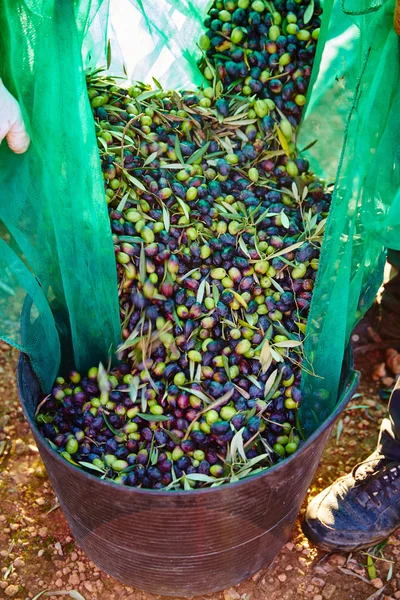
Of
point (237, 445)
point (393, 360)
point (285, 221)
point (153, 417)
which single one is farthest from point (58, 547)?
point (393, 360)

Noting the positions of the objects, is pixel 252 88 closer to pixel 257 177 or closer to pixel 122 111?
pixel 257 177

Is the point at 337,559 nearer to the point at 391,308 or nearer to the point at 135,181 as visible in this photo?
the point at 391,308

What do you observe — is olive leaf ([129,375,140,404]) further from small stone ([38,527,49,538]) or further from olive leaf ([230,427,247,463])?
small stone ([38,527,49,538])

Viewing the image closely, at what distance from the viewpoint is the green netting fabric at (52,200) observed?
5.11ft

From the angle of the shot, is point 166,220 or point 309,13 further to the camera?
point 309,13

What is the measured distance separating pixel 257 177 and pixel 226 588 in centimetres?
138

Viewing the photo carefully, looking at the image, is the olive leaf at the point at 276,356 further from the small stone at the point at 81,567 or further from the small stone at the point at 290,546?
the small stone at the point at 81,567

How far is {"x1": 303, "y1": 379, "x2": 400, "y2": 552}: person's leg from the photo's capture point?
217 centimetres

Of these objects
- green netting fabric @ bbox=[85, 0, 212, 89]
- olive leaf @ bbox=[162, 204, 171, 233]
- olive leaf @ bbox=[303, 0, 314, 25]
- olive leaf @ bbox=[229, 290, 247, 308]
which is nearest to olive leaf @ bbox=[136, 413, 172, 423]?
olive leaf @ bbox=[229, 290, 247, 308]

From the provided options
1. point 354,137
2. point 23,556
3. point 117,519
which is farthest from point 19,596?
point 354,137

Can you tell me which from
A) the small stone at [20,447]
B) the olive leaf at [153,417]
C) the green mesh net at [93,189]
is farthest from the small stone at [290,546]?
the small stone at [20,447]

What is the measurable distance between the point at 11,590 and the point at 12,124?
1.52m

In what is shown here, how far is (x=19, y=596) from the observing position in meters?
2.05

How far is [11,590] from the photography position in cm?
206
